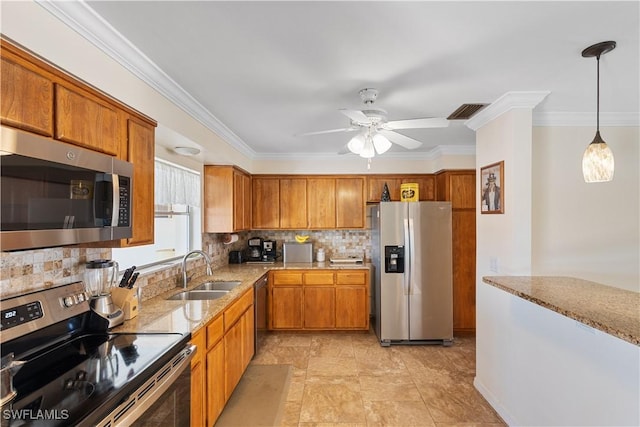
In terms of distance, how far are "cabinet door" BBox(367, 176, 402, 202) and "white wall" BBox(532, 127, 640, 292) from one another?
195 centimetres

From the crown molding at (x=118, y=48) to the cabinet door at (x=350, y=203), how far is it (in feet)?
7.51

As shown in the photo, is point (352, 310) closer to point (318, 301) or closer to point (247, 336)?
point (318, 301)

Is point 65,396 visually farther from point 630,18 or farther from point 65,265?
point 630,18

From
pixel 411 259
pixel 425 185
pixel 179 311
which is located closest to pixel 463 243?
pixel 411 259

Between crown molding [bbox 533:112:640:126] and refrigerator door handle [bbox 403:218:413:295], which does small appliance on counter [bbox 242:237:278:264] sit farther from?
crown molding [bbox 533:112:640:126]

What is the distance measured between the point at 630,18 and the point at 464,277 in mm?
3139

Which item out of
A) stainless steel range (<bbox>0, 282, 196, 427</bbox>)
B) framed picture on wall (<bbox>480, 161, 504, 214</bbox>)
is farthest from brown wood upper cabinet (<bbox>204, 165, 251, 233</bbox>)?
framed picture on wall (<bbox>480, 161, 504, 214</bbox>)

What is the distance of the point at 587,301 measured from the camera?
1481 millimetres

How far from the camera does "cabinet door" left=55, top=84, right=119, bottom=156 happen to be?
1.30 m

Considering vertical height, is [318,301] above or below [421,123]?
below

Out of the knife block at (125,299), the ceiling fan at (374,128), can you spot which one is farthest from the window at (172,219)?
the ceiling fan at (374,128)

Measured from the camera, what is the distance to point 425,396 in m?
2.62

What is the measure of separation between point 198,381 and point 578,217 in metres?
3.13

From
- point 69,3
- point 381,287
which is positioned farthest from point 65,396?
point 381,287
